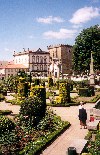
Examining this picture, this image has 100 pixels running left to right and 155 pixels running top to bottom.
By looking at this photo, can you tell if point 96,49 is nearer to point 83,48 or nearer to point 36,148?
point 83,48

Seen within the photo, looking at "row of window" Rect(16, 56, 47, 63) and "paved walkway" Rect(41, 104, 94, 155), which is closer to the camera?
"paved walkway" Rect(41, 104, 94, 155)

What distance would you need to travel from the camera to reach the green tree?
5242 cm

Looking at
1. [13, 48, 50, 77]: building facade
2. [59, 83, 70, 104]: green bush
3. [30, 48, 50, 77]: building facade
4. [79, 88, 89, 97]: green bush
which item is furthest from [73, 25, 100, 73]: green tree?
[30, 48, 50, 77]: building facade

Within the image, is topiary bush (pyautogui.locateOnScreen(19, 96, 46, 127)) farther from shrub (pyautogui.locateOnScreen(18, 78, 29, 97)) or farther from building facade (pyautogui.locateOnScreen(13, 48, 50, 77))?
building facade (pyautogui.locateOnScreen(13, 48, 50, 77))

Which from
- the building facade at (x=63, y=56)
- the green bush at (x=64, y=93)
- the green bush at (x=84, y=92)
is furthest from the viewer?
the building facade at (x=63, y=56)

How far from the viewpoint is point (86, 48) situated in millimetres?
53750

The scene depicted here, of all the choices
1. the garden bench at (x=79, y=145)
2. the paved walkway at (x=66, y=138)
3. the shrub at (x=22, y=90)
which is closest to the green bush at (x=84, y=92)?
the shrub at (x=22, y=90)

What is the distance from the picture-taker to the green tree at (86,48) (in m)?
52.4

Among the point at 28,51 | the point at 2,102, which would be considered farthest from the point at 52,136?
the point at 28,51

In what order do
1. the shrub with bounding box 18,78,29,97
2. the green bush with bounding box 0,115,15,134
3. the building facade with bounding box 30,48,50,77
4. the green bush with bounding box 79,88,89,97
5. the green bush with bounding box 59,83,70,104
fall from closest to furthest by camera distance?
the green bush with bounding box 0,115,15,134, the green bush with bounding box 59,83,70,104, the shrub with bounding box 18,78,29,97, the green bush with bounding box 79,88,89,97, the building facade with bounding box 30,48,50,77

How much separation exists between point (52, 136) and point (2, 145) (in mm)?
2847

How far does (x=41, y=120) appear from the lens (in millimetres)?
16359

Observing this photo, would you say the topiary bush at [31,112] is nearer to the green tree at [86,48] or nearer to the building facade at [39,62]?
the green tree at [86,48]

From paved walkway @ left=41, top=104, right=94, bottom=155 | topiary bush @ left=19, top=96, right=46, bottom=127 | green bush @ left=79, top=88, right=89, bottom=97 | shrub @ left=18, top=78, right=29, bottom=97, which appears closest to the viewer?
paved walkway @ left=41, top=104, right=94, bottom=155
